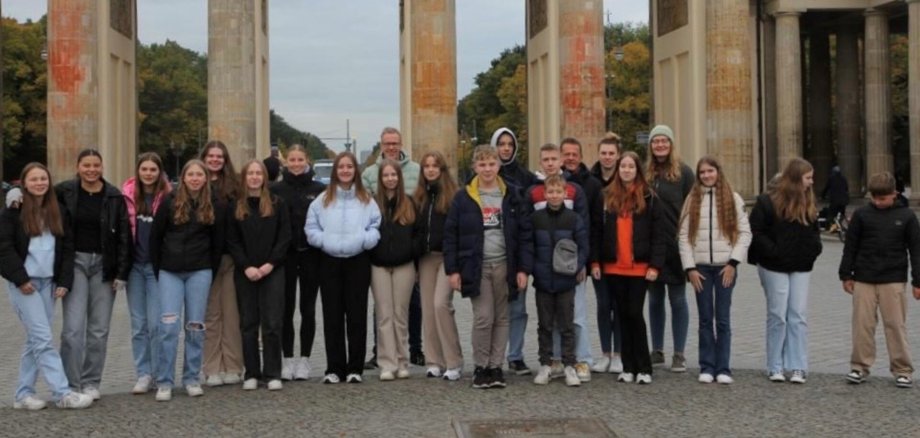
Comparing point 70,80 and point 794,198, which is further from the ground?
point 70,80

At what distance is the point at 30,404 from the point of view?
378 inches

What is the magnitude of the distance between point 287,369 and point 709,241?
3.94 m

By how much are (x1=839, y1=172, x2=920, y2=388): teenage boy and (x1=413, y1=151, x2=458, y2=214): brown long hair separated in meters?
3.53

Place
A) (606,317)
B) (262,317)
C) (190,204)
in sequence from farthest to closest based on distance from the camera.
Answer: (606,317) → (262,317) → (190,204)

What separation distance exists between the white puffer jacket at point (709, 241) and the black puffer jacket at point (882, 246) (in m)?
0.94

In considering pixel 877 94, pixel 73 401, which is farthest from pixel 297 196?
pixel 877 94

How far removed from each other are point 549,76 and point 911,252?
2035 cm

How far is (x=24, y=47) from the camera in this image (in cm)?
6838

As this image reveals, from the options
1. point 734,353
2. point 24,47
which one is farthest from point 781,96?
point 24,47

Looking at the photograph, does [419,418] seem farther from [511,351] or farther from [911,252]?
[911,252]

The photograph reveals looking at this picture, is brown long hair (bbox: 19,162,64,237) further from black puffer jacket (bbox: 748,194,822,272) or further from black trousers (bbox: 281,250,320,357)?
black puffer jacket (bbox: 748,194,822,272)

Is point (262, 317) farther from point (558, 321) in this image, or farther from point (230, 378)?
point (558, 321)

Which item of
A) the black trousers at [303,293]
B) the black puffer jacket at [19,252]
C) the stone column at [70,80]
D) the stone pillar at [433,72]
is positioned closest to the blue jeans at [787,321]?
the black trousers at [303,293]

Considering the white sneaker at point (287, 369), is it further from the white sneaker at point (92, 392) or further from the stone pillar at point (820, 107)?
the stone pillar at point (820, 107)
